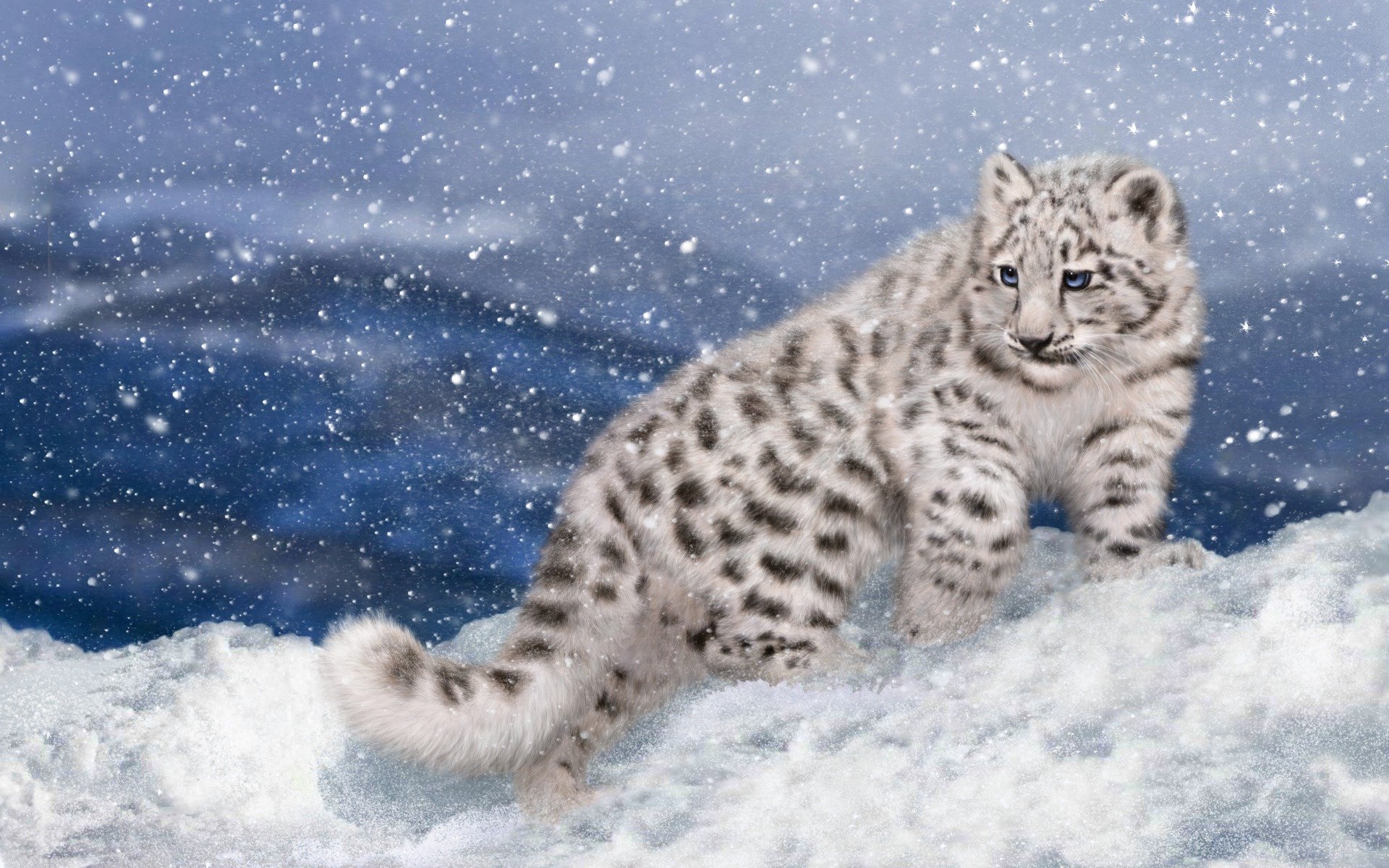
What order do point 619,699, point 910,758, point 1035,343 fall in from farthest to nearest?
point 619,699
point 1035,343
point 910,758

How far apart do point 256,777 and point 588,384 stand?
3.29 feet

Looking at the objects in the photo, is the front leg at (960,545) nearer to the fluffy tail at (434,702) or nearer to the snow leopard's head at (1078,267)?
the snow leopard's head at (1078,267)

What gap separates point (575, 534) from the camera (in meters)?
2.77

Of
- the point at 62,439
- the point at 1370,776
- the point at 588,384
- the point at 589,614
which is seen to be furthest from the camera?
the point at 62,439

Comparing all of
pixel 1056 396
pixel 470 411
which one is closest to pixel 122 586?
pixel 470 411

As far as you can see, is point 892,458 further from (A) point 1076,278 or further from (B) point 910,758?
(B) point 910,758

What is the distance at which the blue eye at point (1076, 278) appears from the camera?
8.35 feet

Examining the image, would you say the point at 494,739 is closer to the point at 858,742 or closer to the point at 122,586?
the point at 858,742

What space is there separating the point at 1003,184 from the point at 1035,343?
327 millimetres

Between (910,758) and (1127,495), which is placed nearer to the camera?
(910,758)

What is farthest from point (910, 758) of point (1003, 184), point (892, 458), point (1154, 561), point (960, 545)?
point (1003, 184)

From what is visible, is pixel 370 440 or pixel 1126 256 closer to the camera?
pixel 1126 256

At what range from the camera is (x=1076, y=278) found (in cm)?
255

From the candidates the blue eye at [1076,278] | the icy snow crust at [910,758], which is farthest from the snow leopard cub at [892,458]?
the icy snow crust at [910,758]
